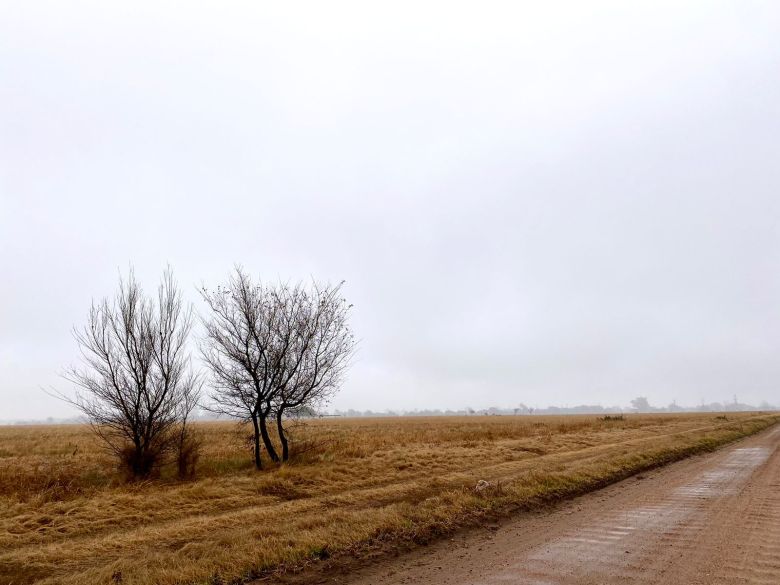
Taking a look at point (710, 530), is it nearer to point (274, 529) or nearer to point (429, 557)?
point (429, 557)

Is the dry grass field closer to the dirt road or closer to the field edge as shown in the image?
the field edge

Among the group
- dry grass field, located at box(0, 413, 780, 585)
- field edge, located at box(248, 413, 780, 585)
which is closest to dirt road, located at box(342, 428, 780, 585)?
field edge, located at box(248, 413, 780, 585)

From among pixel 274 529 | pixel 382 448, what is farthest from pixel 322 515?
pixel 382 448

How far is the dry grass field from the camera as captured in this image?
841 centimetres

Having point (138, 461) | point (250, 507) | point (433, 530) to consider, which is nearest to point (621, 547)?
point (433, 530)

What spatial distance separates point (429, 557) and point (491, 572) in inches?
54.1

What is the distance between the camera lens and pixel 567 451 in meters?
25.2

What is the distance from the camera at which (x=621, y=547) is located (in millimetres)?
8664

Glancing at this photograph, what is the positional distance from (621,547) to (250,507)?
875 centimetres

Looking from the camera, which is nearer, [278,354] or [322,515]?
[322,515]

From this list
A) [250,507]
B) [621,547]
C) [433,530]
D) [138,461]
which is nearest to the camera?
[621,547]

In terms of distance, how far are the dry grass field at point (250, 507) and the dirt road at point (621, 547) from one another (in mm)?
1174

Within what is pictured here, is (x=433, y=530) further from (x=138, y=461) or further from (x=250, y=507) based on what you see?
(x=138, y=461)

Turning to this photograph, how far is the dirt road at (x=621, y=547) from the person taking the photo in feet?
24.0
